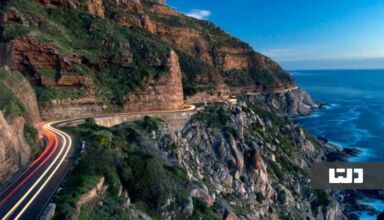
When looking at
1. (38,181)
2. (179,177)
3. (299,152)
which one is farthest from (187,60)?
(38,181)

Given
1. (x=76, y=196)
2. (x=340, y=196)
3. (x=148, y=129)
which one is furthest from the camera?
(x=340, y=196)

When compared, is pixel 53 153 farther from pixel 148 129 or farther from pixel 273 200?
pixel 273 200

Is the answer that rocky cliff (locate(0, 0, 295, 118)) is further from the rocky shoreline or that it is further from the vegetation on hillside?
the rocky shoreline

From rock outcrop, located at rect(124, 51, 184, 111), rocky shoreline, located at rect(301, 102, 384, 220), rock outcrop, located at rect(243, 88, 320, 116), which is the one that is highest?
rock outcrop, located at rect(124, 51, 184, 111)

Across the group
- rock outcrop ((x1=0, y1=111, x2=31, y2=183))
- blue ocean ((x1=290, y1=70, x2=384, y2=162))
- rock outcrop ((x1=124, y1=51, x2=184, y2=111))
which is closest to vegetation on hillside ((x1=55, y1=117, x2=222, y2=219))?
rock outcrop ((x1=0, y1=111, x2=31, y2=183))
